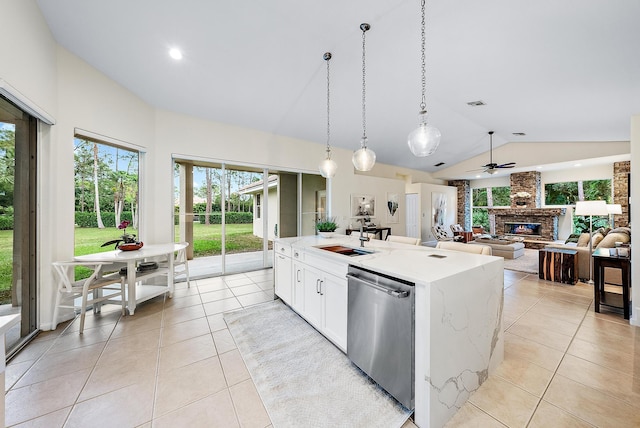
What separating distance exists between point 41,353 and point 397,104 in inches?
239

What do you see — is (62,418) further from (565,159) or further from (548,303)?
(565,159)

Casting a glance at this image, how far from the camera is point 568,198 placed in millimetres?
8273

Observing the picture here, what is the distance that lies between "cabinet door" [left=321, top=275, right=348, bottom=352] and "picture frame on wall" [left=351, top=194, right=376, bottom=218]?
4859mm

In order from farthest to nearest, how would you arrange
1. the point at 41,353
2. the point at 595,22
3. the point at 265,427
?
the point at 595,22 → the point at 41,353 → the point at 265,427

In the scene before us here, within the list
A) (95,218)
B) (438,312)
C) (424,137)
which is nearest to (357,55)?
(424,137)

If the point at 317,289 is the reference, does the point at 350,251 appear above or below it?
above

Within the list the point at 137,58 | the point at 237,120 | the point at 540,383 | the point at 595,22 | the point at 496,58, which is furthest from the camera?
the point at 237,120

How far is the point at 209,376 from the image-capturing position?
1.91m

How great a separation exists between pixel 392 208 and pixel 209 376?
727 cm

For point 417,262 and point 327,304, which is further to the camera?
point 327,304

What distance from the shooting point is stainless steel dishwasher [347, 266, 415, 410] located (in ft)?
4.88

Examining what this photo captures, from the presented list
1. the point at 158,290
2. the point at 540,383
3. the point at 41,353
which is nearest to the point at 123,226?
the point at 158,290

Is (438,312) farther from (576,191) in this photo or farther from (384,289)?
(576,191)

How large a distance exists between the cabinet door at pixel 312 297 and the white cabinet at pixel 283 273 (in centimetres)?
37
